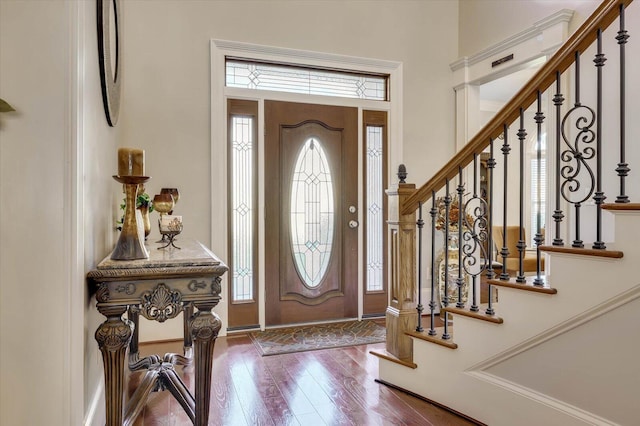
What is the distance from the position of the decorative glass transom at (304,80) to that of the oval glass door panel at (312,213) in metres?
0.53

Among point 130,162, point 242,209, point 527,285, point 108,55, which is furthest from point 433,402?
point 108,55

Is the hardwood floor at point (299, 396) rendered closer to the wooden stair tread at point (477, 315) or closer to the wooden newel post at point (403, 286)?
the wooden newel post at point (403, 286)

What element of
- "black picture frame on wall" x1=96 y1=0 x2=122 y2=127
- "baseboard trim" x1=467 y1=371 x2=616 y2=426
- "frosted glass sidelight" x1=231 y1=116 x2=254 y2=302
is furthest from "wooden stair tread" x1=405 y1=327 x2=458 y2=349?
"black picture frame on wall" x1=96 y1=0 x2=122 y2=127

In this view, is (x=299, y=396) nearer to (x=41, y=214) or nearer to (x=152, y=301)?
(x=152, y=301)

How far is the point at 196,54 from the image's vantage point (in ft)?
11.6

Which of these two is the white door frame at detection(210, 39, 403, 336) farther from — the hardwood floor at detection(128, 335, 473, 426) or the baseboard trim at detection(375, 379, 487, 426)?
the baseboard trim at detection(375, 379, 487, 426)

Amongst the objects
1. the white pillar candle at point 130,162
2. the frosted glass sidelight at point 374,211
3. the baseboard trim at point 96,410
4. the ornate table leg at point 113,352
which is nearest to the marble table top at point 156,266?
the ornate table leg at point 113,352

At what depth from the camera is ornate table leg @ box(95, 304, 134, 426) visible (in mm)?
1494

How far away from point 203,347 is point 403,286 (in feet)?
4.19

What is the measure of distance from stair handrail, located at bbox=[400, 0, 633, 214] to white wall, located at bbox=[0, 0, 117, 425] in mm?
1712

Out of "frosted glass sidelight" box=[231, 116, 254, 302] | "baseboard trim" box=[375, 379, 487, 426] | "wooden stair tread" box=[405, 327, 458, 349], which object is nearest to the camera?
"baseboard trim" box=[375, 379, 487, 426]

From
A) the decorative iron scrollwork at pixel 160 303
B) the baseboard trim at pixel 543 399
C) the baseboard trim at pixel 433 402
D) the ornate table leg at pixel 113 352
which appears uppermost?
the decorative iron scrollwork at pixel 160 303

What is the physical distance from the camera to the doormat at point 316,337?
127 inches

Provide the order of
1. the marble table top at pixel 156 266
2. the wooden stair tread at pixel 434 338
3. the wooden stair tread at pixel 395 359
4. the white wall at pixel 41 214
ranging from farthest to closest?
the wooden stair tread at pixel 395 359
the wooden stair tread at pixel 434 338
the marble table top at pixel 156 266
the white wall at pixel 41 214
